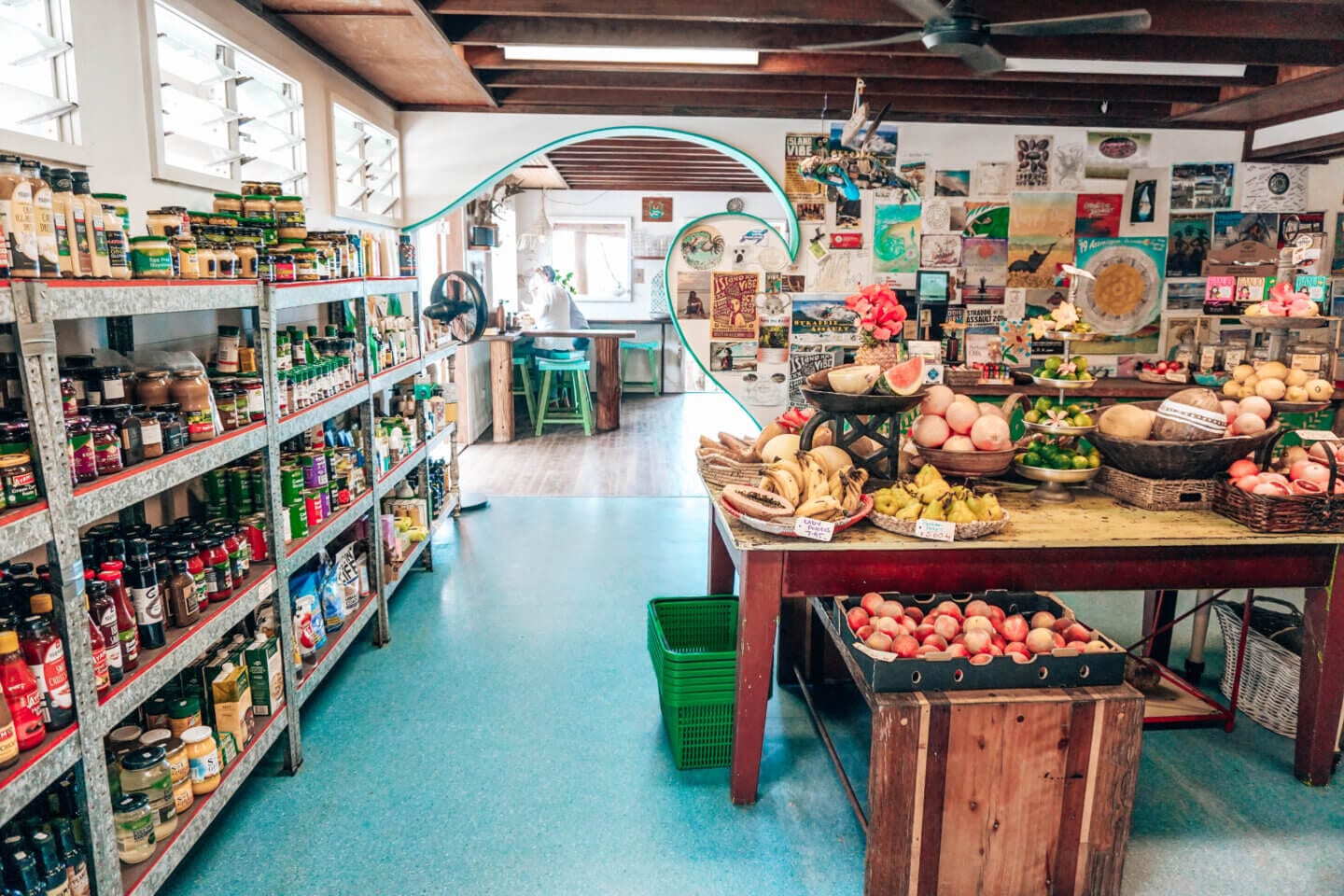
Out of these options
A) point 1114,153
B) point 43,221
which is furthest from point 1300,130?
point 43,221

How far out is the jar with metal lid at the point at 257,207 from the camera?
3.29 m

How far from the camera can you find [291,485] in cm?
313

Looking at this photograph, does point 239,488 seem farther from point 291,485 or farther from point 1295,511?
point 1295,511

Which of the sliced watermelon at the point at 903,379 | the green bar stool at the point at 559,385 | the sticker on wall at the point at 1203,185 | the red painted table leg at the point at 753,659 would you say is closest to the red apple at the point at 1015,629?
the red painted table leg at the point at 753,659

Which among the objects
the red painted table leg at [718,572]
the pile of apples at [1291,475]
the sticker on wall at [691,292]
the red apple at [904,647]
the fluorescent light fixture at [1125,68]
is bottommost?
the red painted table leg at [718,572]

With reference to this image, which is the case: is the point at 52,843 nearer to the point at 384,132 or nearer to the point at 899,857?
the point at 899,857

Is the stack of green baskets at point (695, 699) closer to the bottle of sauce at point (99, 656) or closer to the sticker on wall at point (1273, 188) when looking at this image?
the bottle of sauce at point (99, 656)

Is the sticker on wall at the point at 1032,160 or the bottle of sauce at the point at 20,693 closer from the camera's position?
the bottle of sauce at the point at 20,693

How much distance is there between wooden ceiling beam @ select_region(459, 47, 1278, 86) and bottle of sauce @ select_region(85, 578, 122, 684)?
3.42 metres

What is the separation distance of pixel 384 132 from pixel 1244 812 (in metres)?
5.32

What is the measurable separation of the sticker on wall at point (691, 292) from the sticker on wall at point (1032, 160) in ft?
7.11

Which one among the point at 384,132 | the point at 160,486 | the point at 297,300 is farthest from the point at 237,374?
the point at 384,132

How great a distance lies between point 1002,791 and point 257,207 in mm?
3116

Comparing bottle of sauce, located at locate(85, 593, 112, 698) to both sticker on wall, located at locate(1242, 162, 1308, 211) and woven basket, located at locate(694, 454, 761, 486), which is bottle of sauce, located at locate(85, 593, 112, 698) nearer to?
woven basket, located at locate(694, 454, 761, 486)
